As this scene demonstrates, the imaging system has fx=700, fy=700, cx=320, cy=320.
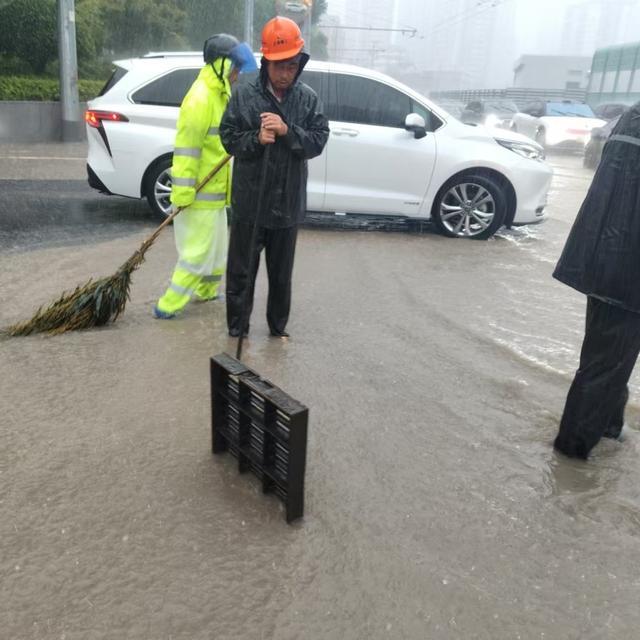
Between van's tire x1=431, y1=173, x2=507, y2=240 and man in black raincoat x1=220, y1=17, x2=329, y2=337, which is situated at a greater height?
man in black raincoat x1=220, y1=17, x2=329, y2=337

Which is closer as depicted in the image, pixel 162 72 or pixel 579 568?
pixel 579 568

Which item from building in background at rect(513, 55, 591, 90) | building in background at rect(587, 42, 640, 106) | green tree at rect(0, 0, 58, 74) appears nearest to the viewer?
green tree at rect(0, 0, 58, 74)

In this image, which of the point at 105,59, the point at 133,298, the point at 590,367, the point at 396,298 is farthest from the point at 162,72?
the point at 105,59

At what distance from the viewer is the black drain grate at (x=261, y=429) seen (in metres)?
2.53

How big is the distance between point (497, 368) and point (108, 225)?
5.13m

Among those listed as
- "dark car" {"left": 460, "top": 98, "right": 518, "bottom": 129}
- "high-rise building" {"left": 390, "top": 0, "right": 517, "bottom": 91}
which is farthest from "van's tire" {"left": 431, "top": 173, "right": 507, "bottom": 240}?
"high-rise building" {"left": 390, "top": 0, "right": 517, "bottom": 91}

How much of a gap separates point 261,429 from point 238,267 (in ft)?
5.80

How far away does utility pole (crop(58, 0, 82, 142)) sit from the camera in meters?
14.4

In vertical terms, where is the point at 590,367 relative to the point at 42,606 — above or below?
above

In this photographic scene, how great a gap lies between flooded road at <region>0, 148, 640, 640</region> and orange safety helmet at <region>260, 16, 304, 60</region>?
173 centimetres

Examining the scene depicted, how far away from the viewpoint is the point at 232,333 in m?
4.50

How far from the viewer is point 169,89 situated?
7676mm

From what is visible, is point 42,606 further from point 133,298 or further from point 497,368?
point 133,298

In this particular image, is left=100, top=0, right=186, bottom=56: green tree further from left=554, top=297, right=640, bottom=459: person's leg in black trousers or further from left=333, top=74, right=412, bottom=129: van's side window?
left=554, top=297, right=640, bottom=459: person's leg in black trousers
